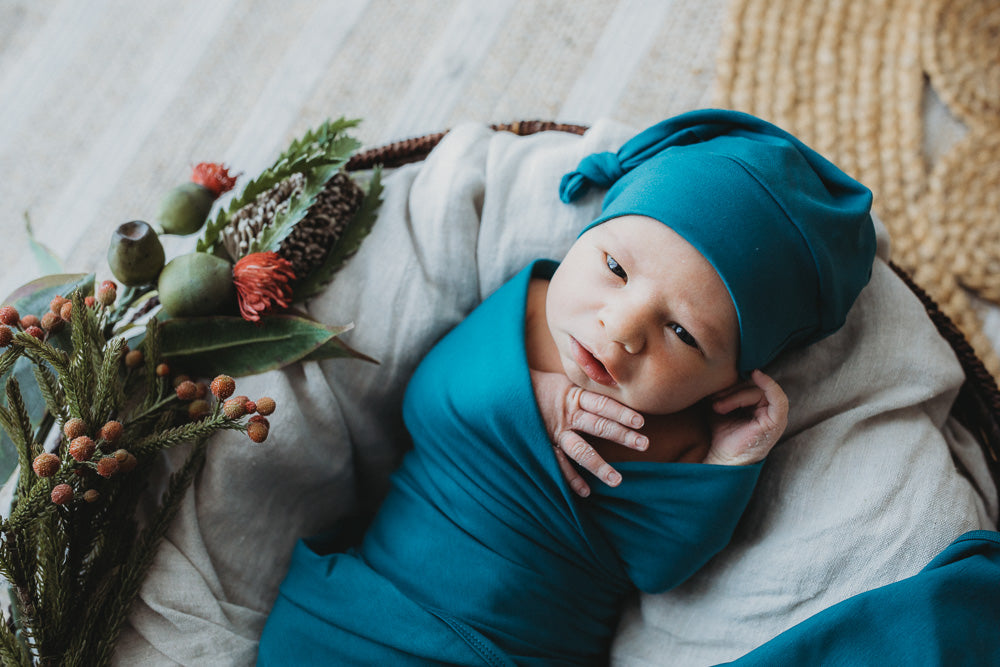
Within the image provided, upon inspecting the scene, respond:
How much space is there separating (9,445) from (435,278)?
0.50m

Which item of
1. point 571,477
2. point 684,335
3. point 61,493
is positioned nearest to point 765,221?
point 684,335

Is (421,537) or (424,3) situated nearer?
(421,537)

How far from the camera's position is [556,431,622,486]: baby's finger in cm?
→ 84

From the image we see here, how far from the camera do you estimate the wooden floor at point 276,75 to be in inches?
52.9

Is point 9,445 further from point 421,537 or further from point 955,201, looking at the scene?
point 955,201

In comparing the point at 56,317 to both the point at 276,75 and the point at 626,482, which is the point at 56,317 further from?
the point at 276,75

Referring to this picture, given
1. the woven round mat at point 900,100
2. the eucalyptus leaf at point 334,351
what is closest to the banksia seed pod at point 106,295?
the eucalyptus leaf at point 334,351

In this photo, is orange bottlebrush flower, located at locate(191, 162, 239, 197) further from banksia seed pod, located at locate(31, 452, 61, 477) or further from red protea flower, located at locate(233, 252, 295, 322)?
banksia seed pod, located at locate(31, 452, 61, 477)

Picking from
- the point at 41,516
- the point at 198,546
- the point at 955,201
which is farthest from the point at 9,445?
the point at 955,201

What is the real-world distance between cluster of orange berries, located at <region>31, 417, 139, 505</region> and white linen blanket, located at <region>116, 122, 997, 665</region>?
0.67 ft

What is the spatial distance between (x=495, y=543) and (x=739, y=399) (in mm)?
324

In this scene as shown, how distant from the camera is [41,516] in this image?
68 cm

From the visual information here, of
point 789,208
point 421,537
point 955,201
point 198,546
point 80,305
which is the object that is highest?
point 80,305

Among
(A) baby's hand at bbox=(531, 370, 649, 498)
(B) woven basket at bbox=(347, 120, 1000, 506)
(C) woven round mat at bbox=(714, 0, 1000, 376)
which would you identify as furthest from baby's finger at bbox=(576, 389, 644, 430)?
(C) woven round mat at bbox=(714, 0, 1000, 376)
